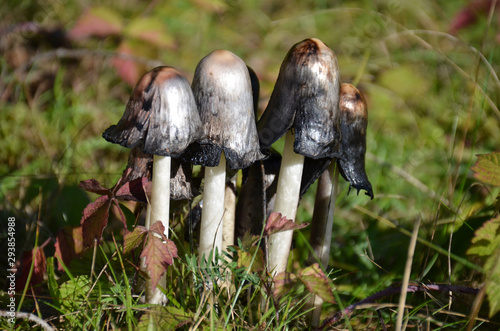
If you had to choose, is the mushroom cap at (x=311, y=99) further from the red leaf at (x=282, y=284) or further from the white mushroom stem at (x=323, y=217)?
the red leaf at (x=282, y=284)

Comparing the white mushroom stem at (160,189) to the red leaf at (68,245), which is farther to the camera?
the red leaf at (68,245)

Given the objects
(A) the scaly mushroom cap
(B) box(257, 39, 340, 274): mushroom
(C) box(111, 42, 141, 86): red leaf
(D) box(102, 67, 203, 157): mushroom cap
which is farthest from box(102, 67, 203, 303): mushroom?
(C) box(111, 42, 141, 86): red leaf

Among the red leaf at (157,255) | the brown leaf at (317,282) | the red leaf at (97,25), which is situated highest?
the red leaf at (97,25)

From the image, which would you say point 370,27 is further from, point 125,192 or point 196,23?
point 125,192

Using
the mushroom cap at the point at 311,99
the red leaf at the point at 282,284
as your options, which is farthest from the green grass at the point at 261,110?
the mushroom cap at the point at 311,99

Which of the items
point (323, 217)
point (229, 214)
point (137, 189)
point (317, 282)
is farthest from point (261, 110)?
point (317, 282)

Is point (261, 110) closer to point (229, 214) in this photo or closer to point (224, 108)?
point (229, 214)

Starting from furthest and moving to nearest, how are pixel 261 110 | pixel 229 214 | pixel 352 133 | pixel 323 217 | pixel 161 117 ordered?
pixel 261 110 → pixel 229 214 → pixel 323 217 → pixel 352 133 → pixel 161 117
